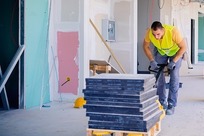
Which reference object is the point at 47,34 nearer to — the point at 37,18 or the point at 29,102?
the point at 37,18

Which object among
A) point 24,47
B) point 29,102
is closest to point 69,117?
point 29,102

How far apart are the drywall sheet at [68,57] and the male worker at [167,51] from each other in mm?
1553

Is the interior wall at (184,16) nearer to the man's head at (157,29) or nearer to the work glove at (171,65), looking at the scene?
the work glove at (171,65)

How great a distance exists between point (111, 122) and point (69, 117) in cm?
168

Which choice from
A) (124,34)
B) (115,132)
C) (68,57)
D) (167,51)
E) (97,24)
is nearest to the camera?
(115,132)

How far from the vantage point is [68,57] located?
6160 millimetres

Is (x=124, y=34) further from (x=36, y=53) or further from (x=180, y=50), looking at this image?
(x=180, y=50)

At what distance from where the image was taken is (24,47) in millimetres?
5359

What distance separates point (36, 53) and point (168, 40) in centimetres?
212

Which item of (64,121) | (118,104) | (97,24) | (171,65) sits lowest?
(64,121)

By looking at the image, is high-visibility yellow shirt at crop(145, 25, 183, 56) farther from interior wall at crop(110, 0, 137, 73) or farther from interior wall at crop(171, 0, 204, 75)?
interior wall at crop(171, 0, 204, 75)

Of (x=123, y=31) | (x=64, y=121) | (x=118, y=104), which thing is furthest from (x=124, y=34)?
(x=118, y=104)

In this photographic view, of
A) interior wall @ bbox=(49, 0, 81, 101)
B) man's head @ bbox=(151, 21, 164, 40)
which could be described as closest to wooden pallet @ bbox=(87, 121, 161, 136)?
man's head @ bbox=(151, 21, 164, 40)

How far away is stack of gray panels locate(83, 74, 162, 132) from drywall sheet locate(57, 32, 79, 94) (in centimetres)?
276
